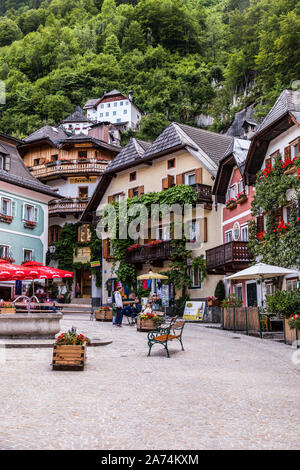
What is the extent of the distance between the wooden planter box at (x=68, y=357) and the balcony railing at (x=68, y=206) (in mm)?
35725

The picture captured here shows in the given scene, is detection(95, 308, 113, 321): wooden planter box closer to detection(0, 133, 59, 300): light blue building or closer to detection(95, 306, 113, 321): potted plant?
detection(95, 306, 113, 321): potted plant

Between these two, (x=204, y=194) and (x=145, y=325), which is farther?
(x=204, y=194)

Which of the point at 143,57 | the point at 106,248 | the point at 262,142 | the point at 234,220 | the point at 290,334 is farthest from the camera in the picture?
the point at 143,57

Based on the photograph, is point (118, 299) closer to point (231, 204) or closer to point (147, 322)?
point (147, 322)

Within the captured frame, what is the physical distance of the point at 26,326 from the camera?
15.8 m

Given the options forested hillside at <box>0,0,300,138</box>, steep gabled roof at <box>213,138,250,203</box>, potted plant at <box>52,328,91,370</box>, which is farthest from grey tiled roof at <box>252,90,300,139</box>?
forested hillside at <box>0,0,300,138</box>

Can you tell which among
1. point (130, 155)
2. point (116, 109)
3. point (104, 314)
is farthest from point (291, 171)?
point (116, 109)

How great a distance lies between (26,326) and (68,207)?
1263 inches

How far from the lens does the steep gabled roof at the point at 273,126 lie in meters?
24.2

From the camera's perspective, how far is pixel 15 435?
629 cm

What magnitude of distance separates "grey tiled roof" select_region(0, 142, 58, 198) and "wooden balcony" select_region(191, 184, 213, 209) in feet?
39.1

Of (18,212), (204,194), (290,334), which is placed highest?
(204,194)

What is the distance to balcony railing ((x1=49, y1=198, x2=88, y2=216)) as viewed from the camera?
47031 mm

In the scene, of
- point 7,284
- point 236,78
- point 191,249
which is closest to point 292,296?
point 191,249
